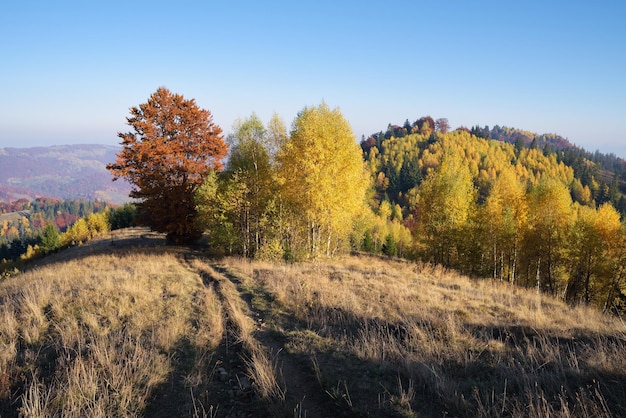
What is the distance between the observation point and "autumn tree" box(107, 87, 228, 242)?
2509 centimetres

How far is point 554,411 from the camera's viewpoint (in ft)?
15.5

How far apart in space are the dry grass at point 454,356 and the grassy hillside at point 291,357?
0.11ft

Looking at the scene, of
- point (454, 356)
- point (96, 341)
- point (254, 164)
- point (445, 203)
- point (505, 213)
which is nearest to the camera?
point (454, 356)

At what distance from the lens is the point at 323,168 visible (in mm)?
20891

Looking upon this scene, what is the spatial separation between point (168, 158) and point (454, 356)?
25.3 meters

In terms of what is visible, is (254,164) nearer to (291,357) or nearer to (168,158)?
(168,158)

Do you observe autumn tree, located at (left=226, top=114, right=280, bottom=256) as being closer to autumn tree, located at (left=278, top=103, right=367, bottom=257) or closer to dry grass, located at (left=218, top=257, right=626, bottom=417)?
autumn tree, located at (left=278, top=103, right=367, bottom=257)

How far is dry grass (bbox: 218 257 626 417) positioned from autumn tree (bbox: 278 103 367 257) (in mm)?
9643

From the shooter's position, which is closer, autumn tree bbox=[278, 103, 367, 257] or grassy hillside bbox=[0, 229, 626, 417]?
grassy hillside bbox=[0, 229, 626, 417]

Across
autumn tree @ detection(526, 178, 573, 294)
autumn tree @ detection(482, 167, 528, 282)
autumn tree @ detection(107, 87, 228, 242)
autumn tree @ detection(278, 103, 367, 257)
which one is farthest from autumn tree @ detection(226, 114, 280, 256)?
autumn tree @ detection(526, 178, 573, 294)

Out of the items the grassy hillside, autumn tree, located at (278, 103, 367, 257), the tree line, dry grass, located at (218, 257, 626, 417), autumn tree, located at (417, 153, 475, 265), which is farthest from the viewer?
autumn tree, located at (417, 153, 475, 265)

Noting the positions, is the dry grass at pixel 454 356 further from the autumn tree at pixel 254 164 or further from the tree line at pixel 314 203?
the autumn tree at pixel 254 164

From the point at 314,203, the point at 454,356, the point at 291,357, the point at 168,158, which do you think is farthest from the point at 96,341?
the point at 168,158

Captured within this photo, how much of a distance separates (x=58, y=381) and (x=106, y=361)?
78cm
